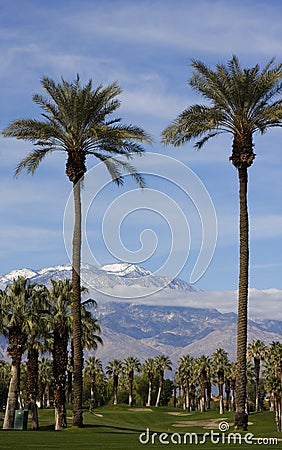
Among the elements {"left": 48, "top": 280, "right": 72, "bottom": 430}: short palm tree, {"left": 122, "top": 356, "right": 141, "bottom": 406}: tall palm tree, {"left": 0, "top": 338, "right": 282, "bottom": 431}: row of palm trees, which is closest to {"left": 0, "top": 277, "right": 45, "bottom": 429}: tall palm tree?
{"left": 48, "top": 280, "right": 72, "bottom": 430}: short palm tree

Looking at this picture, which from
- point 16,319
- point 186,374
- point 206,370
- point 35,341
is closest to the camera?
point 16,319

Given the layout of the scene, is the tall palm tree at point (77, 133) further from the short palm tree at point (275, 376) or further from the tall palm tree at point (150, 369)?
the tall palm tree at point (150, 369)

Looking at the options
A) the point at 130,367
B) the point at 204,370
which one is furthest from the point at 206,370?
the point at 130,367

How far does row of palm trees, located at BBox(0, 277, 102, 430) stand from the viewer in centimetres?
5759

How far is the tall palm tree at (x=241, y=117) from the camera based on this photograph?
126ft

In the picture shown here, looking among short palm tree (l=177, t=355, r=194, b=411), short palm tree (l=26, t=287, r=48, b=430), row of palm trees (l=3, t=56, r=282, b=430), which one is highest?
Result: row of palm trees (l=3, t=56, r=282, b=430)

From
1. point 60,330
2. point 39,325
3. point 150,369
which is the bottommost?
point 150,369

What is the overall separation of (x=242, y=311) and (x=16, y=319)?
24.3 m

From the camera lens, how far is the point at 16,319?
188 ft

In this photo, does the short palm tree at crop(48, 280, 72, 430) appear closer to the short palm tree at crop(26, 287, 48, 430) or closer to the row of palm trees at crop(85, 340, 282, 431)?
the short palm tree at crop(26, 287, 48, 430)

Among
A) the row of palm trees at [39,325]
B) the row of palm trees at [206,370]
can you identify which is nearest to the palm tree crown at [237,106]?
the row of palm trees at [39,325]

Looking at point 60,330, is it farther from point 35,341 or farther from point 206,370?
point 206,370

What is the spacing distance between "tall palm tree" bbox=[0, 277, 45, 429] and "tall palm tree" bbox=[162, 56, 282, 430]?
23436mm

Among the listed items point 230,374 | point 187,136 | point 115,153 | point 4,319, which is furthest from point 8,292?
point 230,374
